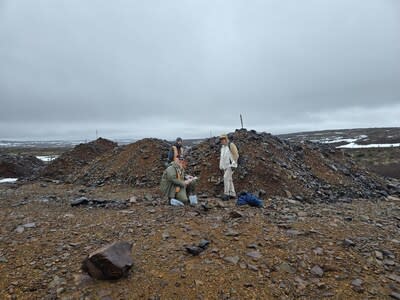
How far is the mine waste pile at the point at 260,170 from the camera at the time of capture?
11.5 metres

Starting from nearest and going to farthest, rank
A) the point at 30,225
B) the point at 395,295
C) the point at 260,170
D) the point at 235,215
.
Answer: the point at 395,295 → the point at 30,225 → the point at 235,215 → the point at 260,170

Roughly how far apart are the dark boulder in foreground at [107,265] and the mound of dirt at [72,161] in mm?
13155

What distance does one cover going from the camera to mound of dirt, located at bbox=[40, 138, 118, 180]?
18094 mm

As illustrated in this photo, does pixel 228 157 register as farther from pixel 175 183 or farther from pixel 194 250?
pixel 194 250

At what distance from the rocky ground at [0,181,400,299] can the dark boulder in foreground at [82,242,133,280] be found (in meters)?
0.12

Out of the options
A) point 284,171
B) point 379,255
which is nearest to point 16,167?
point 284,171

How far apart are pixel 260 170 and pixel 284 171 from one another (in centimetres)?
103

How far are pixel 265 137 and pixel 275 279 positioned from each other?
10.3 meters

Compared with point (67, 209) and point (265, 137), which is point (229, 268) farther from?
point (265, 137)

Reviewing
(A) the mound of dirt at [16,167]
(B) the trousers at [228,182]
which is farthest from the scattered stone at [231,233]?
(A) the mound of dirt at [16,167]

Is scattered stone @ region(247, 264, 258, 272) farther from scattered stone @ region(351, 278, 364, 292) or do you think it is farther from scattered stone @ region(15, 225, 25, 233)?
scattered stone @ region(15, 225, 25, 233)

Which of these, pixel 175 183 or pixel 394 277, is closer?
pixel 394 277

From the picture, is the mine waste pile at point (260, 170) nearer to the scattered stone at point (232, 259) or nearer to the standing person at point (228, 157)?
the standing person at point (228, 157)

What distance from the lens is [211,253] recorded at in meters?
5.62
